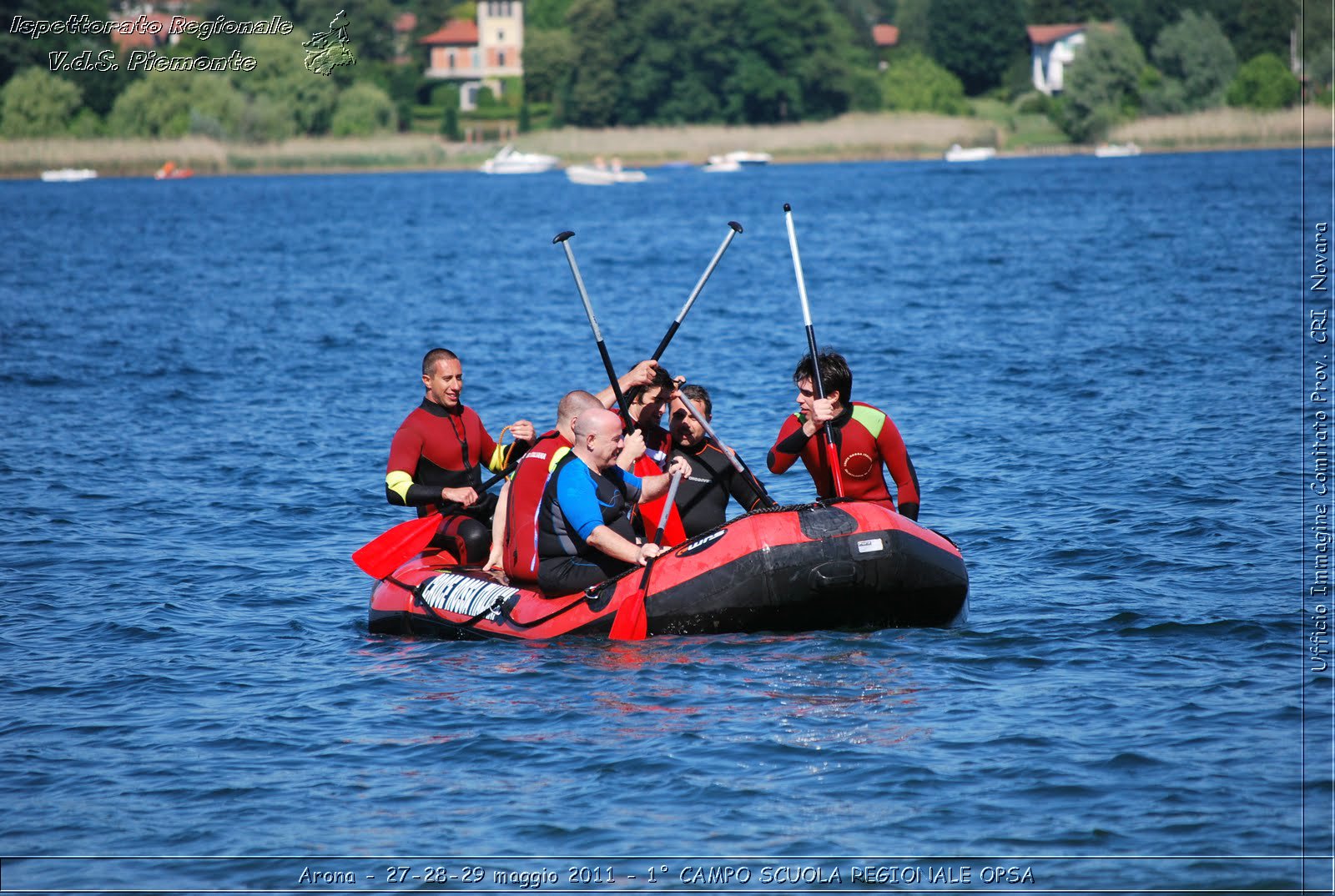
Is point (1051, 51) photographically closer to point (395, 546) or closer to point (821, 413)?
point (395, 546)

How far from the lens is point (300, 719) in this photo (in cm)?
816

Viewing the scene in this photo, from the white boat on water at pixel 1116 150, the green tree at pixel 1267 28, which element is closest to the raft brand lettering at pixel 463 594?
the white boat on water at pixel 1116 150

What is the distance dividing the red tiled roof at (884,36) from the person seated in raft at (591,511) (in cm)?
12070

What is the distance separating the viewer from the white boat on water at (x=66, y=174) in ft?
271

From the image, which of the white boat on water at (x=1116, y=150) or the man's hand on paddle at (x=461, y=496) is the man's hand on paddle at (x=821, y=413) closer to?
the man's hand on paddle at (x=461, y=496)

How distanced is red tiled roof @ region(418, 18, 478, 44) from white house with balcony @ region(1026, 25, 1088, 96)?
134 ft

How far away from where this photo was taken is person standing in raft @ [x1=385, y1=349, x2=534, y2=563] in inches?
382

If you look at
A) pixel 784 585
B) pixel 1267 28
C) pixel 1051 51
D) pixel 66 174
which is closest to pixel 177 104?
pixel 66 174

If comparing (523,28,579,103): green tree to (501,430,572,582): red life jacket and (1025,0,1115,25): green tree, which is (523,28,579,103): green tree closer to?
(1025,0,1115,25): green tree

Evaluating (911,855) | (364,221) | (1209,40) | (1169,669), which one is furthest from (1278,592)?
(1209,40)

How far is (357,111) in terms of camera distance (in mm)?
85312

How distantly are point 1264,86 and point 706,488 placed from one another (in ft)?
263

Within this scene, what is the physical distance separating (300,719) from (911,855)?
11.3 ft

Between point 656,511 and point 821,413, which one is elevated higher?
point 821,413
